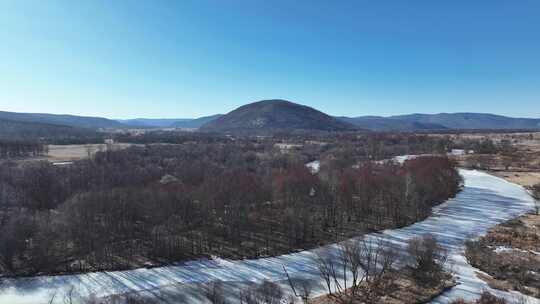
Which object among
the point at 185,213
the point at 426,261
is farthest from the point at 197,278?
the point at 426,261

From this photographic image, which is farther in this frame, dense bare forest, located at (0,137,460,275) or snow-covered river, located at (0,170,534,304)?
dense bare forest, located at (0,137,460,275)

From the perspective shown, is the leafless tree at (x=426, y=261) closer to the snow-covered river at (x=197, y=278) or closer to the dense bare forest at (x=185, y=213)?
the snow-covered river at (x=197, y=278)

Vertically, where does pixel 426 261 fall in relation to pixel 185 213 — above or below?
below

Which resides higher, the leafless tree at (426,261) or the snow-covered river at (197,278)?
the leafless tree at (426,261)

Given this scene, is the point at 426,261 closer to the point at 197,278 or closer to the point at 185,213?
A: the point at 197,278

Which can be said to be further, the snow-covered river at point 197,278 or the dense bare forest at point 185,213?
the dense bare forest at point 185,213

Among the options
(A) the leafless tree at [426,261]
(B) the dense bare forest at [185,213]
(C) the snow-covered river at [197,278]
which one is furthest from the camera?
(B) the dense bare forest at [185,213]

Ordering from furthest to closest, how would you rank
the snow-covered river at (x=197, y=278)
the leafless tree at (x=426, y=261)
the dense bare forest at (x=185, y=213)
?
the dense bare forest at (x=185, y=213)
the leafless tree at (x=426, y=261)
the snow-covered river at (x=197, y=278)

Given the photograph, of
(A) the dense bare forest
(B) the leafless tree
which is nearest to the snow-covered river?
(B) the leafless tree

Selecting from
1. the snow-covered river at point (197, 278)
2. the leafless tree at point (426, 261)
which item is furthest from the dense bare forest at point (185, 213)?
the leafless tree at point (426, 261)

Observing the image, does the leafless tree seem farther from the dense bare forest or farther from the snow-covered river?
the dense bare forest
